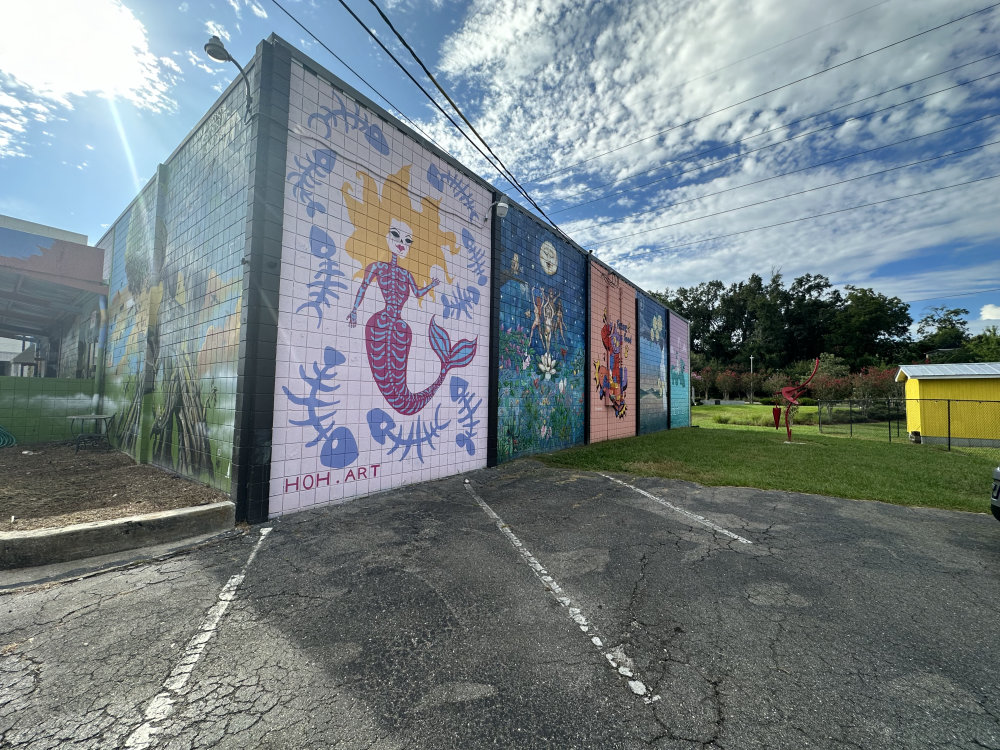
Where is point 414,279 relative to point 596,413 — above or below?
above

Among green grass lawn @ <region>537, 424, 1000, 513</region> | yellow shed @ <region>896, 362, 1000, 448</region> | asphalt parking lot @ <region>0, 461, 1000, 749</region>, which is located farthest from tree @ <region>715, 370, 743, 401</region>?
asphalt parking lot @ <region>0, 461, 1000, 749</region>

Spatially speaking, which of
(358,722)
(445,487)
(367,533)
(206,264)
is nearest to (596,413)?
(445,487)

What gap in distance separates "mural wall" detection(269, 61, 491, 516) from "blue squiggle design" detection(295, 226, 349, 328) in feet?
0.05

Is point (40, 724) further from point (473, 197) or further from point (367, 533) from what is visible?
point (473, 197)

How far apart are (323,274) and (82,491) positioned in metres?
4.81

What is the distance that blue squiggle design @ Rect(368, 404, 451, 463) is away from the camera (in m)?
6.74

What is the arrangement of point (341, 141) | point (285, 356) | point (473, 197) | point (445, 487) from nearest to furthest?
point (285, 356)
point (341, 141)
point (445, 487)
point (473, 197)

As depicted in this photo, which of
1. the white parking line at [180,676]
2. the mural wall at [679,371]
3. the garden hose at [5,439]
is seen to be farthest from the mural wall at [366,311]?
the mural wall at [679,371]

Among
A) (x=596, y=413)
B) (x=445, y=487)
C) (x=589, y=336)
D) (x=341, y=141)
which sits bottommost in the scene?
(x=445, y=487)

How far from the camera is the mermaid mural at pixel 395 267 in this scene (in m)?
6.64

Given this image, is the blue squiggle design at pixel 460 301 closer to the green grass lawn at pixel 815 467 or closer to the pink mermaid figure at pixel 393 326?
the pink mermaid figure at pixel 393 326

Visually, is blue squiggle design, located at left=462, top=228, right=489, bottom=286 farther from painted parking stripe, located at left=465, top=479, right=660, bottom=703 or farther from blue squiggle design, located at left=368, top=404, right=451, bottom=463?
painted parking stripe, located at left=465, top=479, right=660, bottom=703

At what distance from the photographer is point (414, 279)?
7.45m

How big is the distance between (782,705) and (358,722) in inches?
93.3
